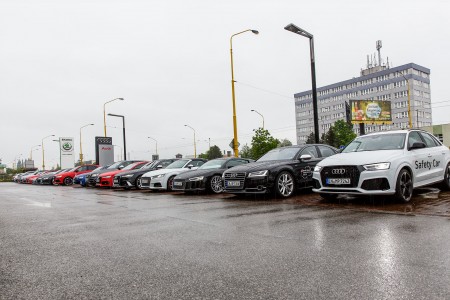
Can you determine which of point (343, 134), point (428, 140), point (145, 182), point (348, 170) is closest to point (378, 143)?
point (348, 170)

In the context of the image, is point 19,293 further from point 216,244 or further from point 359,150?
point 359,150

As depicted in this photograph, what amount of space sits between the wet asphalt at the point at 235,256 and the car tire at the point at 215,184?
567 centimetres

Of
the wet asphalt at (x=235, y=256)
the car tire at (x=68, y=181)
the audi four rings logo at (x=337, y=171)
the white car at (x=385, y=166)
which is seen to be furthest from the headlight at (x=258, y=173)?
the car tire at (x=68, y=181)

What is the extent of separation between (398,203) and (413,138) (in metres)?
1.85

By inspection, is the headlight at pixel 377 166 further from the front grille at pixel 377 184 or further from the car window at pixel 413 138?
the car window at pixel 413 138

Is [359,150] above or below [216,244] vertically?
above

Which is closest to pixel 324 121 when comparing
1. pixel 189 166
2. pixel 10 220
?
pixel 189 166

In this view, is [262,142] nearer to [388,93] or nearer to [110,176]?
[110,176]

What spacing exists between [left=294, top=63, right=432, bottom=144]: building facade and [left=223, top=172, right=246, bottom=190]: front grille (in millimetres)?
93961

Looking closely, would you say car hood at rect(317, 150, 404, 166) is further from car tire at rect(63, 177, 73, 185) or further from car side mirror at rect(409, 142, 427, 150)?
car tire at rect(63, 177, 73, 185)

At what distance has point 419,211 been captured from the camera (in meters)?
6.83

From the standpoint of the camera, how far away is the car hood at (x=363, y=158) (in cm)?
774

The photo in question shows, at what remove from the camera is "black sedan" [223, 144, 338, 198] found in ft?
32.8

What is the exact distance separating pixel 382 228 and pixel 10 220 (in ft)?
22.7
